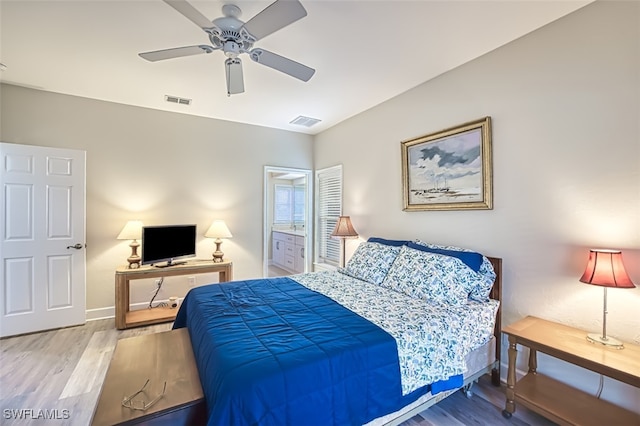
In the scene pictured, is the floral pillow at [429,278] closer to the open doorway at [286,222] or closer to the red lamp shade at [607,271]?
the red lamp shade at [607,271]

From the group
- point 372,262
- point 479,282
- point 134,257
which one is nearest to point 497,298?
point 479,282

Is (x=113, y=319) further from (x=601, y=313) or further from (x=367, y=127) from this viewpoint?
(x=601, y=313)

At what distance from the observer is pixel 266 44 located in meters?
2.37

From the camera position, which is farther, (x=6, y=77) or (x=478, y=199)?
(x=6, y=77)

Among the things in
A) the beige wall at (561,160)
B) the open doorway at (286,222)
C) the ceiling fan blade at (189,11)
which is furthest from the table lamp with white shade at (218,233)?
the beige wall at (561,160)

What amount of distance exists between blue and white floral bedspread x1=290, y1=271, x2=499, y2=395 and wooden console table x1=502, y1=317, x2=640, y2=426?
23 cm

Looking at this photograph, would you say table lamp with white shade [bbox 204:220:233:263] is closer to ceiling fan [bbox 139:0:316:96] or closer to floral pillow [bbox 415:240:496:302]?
ceiling fan [bbox 139:0:316:96]

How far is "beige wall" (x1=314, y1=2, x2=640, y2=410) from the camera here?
5.85 feet

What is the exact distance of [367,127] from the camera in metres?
3.92

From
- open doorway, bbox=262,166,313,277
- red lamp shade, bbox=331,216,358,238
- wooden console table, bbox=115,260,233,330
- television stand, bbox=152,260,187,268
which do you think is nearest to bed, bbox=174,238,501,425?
red lamp shade, bbox=331,216,358,238

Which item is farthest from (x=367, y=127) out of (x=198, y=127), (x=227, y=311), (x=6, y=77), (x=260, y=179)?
(x=6, y=77)

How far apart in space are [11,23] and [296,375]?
10.6 feet

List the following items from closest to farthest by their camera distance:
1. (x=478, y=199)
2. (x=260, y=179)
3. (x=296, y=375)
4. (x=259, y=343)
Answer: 1. (x=296, y=375)
2. (x=259, y=343)
3. (x=478, y=199)
4. (x=260, y=179)

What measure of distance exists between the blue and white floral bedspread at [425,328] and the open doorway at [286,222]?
8.60 feet
